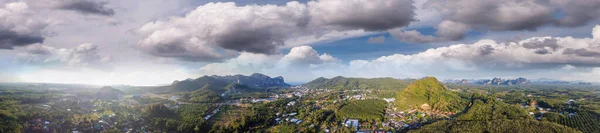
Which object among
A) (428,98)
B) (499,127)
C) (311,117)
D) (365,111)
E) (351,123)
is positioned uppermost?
(428,98)

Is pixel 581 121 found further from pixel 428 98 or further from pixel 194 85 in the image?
pixel 194 85

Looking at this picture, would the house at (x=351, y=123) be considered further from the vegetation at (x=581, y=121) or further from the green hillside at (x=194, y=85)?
the green hillside at (x=194, y=85)

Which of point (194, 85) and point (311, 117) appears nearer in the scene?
point (311, 117)

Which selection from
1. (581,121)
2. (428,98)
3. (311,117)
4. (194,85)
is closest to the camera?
(581,121)

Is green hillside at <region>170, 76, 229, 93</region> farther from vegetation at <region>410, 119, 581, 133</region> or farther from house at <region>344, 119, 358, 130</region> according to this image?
vegetation at <region>410, 119, 581, 133</region>

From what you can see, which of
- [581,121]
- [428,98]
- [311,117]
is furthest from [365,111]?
[581,121]

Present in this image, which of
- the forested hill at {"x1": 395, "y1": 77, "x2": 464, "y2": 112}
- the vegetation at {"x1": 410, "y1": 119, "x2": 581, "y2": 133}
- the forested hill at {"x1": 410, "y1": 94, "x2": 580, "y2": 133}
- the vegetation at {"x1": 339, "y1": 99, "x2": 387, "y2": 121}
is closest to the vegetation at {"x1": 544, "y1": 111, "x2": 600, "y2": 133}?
the forested hill at {"x1": 410, "y1": 94, "x2": 580, "y2": 133}

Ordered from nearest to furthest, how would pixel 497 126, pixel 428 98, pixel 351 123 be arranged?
1. pixel 497 126
2. pixel 351 123
3. pixel 428 98

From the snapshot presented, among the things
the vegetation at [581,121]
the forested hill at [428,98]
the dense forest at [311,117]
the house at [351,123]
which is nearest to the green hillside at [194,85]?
the dense forest at [311,117]

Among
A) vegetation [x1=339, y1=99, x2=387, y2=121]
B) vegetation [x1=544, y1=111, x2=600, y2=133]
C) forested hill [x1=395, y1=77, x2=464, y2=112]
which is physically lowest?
vegetation [x1=544, y1=111, x2=600, y2=133]
